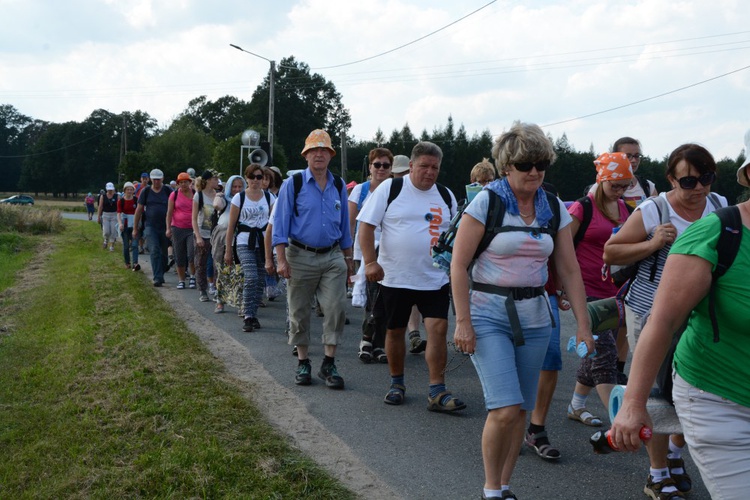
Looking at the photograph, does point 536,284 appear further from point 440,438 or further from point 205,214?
point 205,214

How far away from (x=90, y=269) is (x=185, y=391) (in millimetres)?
10434

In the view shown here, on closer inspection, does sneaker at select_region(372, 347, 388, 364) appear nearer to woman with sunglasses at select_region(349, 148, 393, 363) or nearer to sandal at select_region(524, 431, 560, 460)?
woman with sunglasses at select_region(349, 148, 393, 363)

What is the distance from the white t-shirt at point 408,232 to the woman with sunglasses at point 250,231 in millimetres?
3546

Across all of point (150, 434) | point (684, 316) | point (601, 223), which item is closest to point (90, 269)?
point (150, 434)

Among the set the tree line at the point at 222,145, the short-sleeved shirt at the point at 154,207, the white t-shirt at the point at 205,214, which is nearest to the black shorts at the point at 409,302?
the white t-shirt at the point at 205,214

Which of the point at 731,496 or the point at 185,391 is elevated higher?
the point at 731,496

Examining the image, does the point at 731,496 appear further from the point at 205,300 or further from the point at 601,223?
the point at 205,300

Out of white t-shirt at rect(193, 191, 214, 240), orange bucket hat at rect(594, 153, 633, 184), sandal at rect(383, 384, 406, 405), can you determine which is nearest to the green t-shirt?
orange bucket hat at rect(594, 153, 633, 184)

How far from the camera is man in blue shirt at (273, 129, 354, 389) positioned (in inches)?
261

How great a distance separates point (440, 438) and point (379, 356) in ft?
8.21

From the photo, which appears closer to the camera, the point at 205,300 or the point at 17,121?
the point at 205,300

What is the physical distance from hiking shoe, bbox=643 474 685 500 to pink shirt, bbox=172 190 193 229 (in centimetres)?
955

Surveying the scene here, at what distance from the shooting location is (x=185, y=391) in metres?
5.96

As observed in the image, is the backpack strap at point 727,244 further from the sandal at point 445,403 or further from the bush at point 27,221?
the bush at point 27,221
